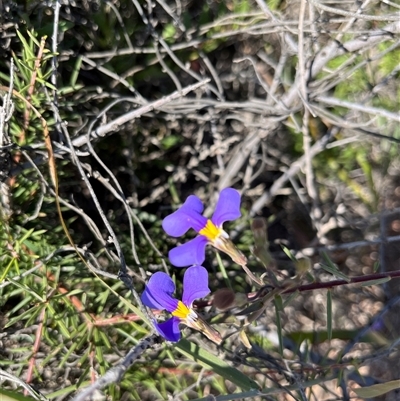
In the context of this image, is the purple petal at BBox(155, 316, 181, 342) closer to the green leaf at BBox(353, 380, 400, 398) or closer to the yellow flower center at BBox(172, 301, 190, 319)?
the yellow flower center at BBox(172, 301, 190, 319)

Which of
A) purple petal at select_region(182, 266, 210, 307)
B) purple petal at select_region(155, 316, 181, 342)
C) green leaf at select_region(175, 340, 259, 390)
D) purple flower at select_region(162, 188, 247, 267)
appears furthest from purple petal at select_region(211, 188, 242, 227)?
green leaf at select_region(175, 340, 259, 390)

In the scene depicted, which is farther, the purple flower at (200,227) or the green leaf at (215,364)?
the green leaf at (215,364)

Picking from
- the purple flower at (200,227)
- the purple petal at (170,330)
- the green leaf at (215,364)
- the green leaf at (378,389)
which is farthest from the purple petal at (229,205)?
the green leaf at (378,389)

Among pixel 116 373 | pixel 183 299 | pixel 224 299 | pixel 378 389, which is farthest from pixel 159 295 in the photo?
pixel 378 389

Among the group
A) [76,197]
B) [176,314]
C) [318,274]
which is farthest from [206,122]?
[176,314]

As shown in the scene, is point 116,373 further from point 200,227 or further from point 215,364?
point 215,364

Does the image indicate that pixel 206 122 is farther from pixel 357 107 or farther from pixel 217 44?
pixel 357 107

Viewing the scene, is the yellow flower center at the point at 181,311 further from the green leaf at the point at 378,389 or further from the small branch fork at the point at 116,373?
the green leaf at the point at 378,389
